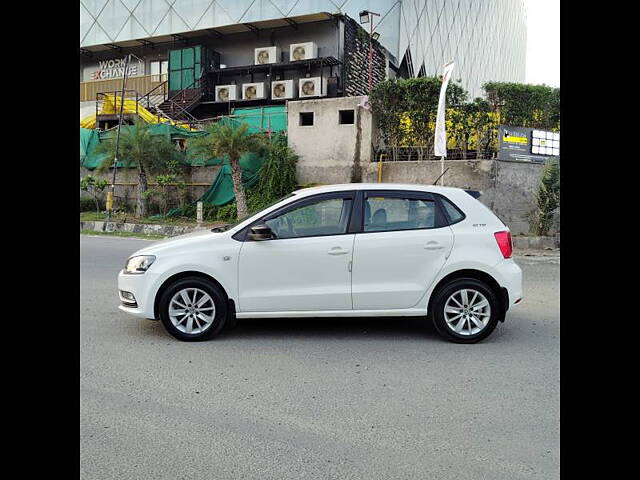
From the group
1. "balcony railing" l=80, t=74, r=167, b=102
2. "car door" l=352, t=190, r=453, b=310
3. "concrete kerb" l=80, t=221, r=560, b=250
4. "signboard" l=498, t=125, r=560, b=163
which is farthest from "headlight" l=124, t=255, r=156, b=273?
"balcony railing" l=80, t=74, r=167, b=102

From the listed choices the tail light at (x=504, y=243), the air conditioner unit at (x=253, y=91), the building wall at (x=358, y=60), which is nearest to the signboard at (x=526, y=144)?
the tail light at (x=504, y=243)

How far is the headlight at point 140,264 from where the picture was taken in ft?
19.4

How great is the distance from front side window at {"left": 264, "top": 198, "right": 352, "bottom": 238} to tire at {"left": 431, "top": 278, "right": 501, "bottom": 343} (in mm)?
1289

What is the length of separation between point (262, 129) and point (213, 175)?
2.45 m

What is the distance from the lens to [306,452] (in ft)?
11.2

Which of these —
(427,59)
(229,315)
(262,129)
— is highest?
(427,59)

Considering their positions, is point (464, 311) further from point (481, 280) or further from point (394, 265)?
point (394, 265)

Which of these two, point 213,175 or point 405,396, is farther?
point 213,175

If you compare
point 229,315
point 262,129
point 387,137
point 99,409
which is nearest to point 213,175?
point 262,129

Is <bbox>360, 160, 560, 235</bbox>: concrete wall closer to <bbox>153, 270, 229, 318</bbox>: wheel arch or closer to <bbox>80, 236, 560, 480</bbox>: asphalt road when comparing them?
<bbox>80, 236, 560, 480</bbox>: asphalt road

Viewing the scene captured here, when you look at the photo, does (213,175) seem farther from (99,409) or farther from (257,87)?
(99,409)

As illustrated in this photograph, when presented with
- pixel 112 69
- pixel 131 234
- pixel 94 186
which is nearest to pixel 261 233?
pixel 131 234

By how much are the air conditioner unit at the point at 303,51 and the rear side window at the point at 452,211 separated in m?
27.0
